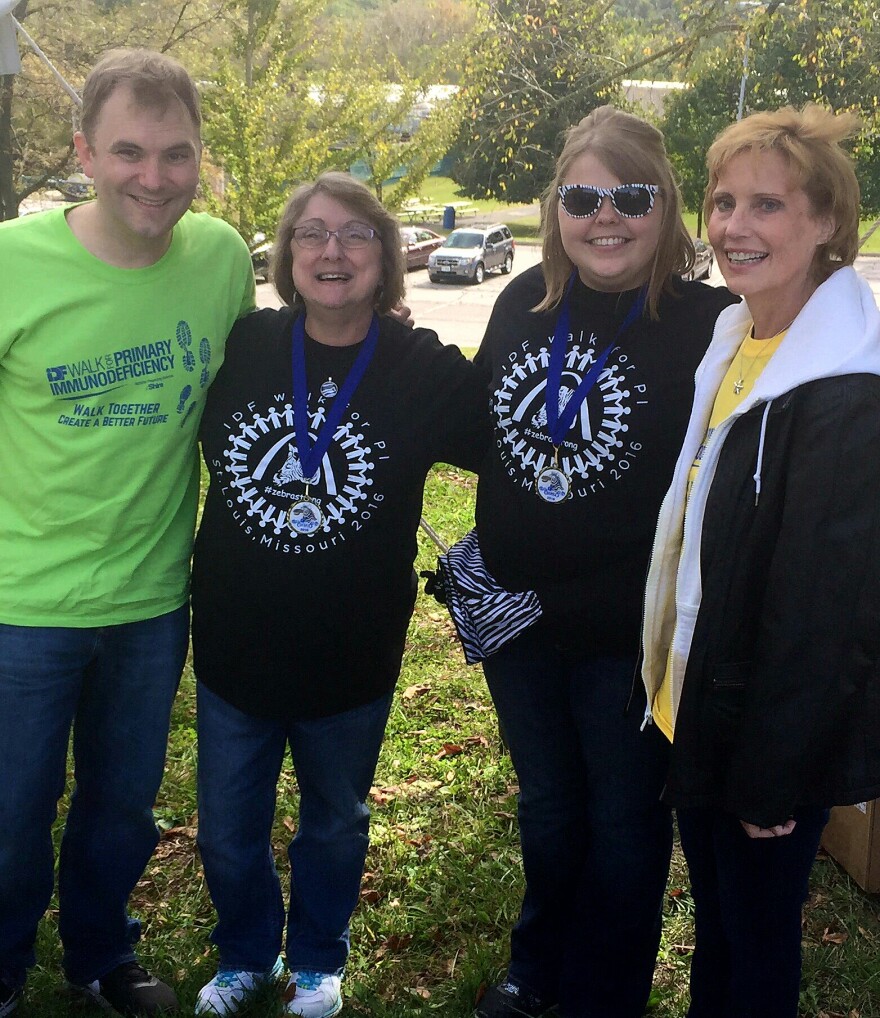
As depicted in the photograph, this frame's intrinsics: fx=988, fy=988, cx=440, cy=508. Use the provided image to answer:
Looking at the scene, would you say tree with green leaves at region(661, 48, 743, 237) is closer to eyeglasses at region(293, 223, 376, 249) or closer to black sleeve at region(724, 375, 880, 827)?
eyeglasses at region(293, 223, 376, 249)

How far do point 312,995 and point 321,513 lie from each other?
4.63 feet

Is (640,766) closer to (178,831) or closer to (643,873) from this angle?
(643,873)

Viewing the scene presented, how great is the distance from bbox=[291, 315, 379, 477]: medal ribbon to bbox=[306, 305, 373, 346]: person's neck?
62 mm

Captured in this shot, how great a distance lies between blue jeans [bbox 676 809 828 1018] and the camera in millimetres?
2107

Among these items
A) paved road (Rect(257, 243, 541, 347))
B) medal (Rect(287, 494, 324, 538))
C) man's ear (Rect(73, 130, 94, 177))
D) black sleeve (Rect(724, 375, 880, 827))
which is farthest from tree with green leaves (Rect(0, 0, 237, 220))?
black sleeve (Rect(724, 375, 880, 827))

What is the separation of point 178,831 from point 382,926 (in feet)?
3.29

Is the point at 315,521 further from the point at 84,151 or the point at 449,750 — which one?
the point at 449,750

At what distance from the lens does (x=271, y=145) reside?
31.4 feet

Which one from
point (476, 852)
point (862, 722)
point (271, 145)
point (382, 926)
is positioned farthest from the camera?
point (271, 145)

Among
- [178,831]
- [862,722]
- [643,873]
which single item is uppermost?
[862,722]

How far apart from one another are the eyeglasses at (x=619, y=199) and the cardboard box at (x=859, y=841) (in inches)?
82.5

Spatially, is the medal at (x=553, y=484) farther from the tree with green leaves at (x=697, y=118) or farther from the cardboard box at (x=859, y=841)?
the tree with green leaves at (x=697, y=118)

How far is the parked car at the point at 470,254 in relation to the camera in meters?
29.3

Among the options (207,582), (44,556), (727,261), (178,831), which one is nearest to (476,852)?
(178,831)
